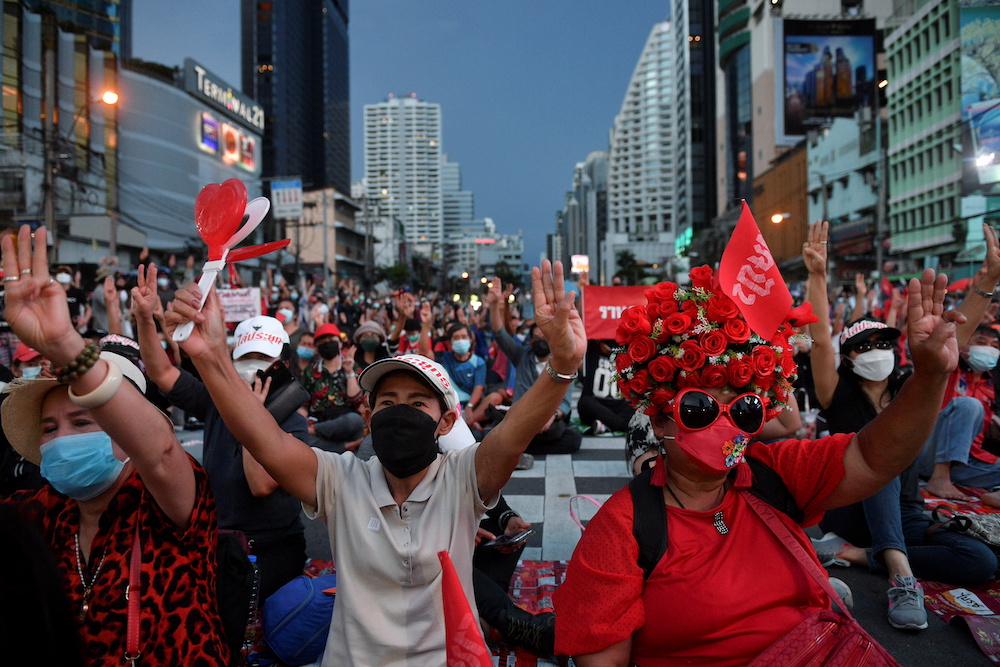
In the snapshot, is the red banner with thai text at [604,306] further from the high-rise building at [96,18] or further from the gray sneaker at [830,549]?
the high-rise building at [96,18]

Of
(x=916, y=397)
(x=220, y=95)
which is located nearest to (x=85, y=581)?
(x=916, y=397)

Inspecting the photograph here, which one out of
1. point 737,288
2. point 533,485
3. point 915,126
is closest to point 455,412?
point 737,288

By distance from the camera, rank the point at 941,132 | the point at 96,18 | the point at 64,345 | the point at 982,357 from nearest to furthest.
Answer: the point at 64,345
the point at 982,357
the point at 941,132
the point at 96,18

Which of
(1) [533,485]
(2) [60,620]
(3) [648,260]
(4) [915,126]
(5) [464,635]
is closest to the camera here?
(2) [60,620]

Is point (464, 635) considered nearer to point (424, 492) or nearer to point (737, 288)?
point (424, 492)

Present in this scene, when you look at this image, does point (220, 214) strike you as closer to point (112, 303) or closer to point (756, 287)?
point (756, 287)

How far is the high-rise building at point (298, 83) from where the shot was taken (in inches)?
4099

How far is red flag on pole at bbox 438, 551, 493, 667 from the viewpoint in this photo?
67.8 inches

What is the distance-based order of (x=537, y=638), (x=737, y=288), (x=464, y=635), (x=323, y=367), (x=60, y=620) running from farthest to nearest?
1. (x=323, y=367)
2. (x=537, y=638)
3. (x=737, y=288)
4. (x=464, y=635)
5. (x=60, y=620)

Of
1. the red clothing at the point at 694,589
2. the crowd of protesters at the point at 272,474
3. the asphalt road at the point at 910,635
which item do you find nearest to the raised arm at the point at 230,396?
the crowd of protesters at the point at 272,474

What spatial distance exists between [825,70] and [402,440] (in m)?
69.4

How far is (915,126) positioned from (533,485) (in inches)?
1731

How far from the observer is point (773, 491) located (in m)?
2.23

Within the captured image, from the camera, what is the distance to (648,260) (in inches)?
4683
